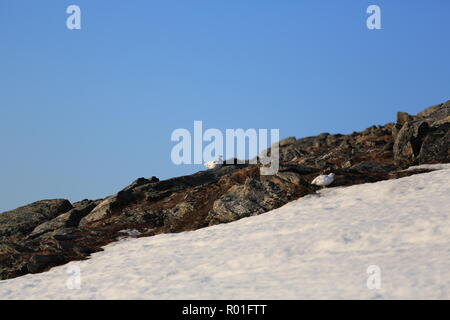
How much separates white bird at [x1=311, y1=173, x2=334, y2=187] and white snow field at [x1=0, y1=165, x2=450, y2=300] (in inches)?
27.9

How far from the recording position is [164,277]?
899 inches

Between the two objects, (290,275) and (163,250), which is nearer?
(290,275)

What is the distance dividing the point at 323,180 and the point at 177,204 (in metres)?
9.54

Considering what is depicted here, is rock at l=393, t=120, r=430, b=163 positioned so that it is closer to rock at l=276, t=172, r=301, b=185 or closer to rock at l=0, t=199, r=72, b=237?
rock at l=276, t=172, r=301, b=185

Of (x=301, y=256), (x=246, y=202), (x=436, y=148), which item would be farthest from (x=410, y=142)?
(x=301, y=256)

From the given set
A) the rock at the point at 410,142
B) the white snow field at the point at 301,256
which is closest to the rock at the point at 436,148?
the rock at the point at 410,142

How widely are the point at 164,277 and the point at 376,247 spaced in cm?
816

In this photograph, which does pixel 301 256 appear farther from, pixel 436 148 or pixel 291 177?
pixel 436 148

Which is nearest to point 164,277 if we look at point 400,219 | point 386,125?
point 400,219

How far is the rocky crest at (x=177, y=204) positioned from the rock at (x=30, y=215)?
0.07 m

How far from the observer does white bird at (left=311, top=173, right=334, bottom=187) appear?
30422 mm

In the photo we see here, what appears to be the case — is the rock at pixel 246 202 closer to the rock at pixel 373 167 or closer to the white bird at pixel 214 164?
the rock at pixel 373 167

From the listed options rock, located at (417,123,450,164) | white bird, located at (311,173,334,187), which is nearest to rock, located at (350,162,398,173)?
rock, located at (417,123,450,164)
